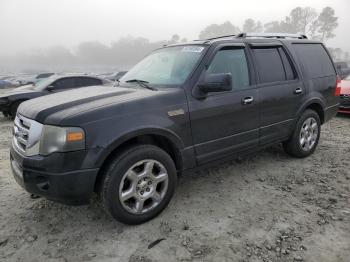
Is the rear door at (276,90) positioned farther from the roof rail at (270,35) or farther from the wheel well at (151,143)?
the wheel well at (151,143)

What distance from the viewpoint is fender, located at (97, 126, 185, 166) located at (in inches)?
109

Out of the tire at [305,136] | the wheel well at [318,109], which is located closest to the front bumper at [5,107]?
the tire at [305,136]

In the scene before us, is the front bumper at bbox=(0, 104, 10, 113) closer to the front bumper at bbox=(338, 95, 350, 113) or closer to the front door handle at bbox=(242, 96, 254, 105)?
the front door handle at bbox=(242, 96, 254, 105)

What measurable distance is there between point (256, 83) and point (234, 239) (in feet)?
6.59

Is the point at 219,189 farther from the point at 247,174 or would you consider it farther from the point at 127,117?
the point at 127,117

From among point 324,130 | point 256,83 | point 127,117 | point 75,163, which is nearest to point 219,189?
point 256,83

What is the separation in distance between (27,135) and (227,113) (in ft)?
7.03

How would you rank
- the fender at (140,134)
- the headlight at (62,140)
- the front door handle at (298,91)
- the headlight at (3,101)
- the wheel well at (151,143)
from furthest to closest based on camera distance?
the headlight at (3,101)
the front door handle at (298,91)
the wheel well at (151,143)
the fender at (140,134)
the headlight at (62,140)

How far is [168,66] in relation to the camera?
3.79m

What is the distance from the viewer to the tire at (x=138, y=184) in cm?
284

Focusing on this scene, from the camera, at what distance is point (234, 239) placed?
9.36ft

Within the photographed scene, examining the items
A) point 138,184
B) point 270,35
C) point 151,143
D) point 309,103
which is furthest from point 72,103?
point 309,103

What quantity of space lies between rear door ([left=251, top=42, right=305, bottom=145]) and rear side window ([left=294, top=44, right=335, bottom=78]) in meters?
0.35

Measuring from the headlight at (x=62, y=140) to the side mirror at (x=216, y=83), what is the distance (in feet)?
4.54
